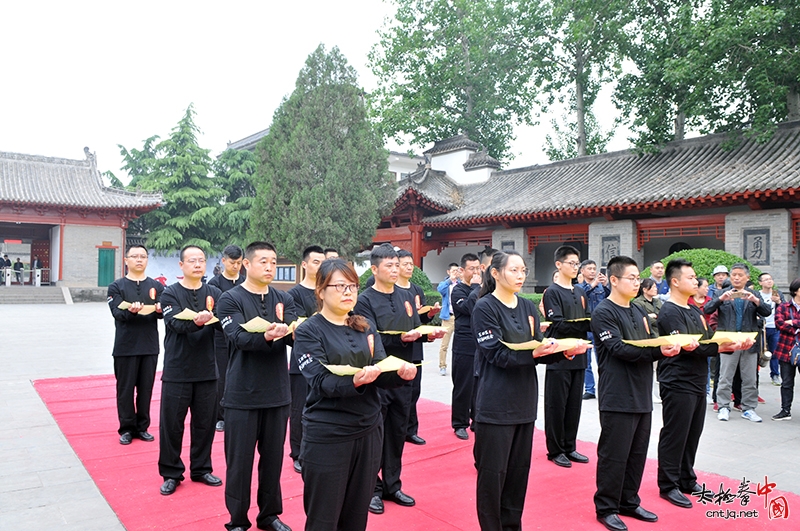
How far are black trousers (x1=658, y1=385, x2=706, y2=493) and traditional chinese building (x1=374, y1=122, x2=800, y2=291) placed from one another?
9.26 metres

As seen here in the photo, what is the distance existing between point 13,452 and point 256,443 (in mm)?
2862

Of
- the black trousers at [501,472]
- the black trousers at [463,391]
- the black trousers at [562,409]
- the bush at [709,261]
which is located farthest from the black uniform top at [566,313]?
the bush at [709,261]

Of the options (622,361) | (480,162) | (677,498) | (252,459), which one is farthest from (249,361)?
(480,162)

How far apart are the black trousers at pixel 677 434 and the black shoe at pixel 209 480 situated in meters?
3.19

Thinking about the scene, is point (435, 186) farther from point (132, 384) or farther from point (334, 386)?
point (334, 386)

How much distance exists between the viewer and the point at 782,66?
1377 cm

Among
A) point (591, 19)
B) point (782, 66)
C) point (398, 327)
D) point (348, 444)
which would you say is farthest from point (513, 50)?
point (348, 444)

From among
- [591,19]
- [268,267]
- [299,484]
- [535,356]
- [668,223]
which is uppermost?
[591,19]

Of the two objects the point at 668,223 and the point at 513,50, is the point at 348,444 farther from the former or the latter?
the point at 513,50

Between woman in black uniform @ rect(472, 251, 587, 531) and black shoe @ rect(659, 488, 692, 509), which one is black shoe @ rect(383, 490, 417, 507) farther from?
black shoe @ rect(659, 488, 692, 509)

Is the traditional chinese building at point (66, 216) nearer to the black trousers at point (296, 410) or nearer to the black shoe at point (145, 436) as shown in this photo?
the black shoe at point (145, 436)

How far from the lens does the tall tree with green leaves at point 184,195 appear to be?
90.9 ft

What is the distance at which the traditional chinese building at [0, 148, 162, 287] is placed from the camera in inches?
998

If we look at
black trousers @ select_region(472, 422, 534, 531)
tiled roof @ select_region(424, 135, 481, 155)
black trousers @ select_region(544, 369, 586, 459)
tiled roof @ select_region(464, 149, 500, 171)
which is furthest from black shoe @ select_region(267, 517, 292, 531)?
tiled roof @ select_region(424, 135, 481, 155)
